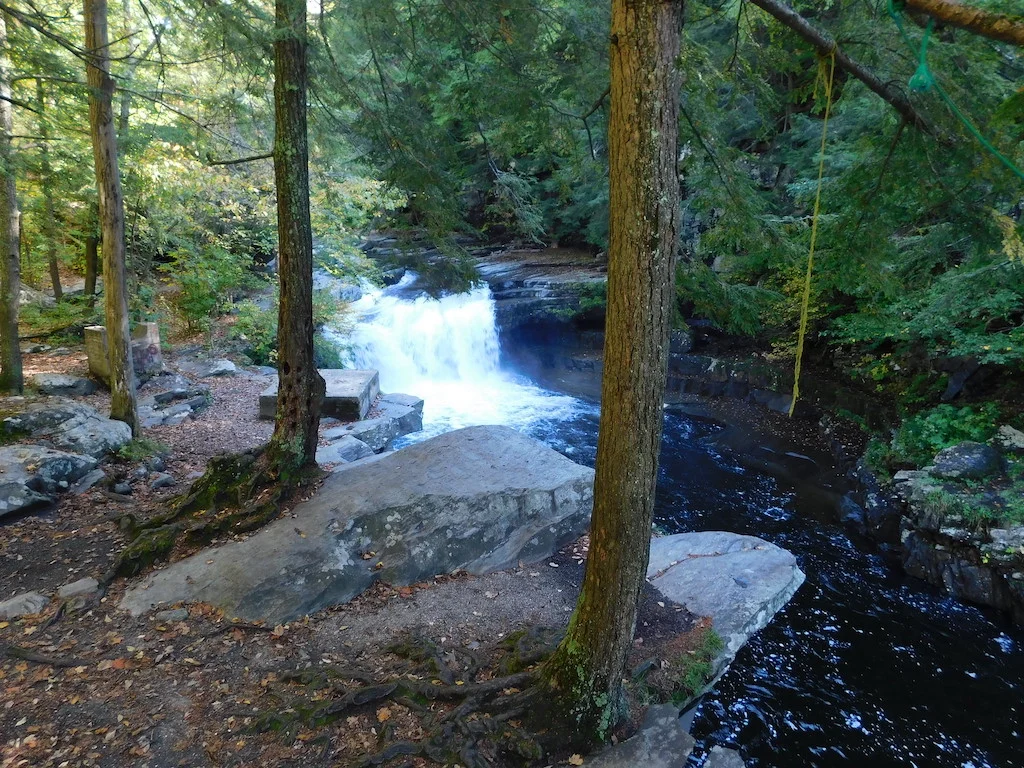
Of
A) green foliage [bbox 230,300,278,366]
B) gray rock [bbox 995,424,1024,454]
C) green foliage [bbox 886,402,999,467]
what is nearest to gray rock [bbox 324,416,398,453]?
green foliage [bbox 230,300,278,366]

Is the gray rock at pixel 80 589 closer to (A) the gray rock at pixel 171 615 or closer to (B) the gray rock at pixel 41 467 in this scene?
(A) the gray rock at pixel 171 615

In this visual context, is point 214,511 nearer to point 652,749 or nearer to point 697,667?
point 652,749

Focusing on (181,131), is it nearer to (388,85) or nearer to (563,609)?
(388,85)

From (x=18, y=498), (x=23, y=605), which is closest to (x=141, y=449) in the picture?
(x=18, y=498)

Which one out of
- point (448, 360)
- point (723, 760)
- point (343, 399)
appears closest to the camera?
point (723, 760)

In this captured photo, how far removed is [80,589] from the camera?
4574 millimetres

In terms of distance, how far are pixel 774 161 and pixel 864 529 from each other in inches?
362

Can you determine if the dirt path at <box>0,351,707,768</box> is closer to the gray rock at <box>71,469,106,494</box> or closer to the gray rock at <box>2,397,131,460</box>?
the gray rock at <box>71,469,106,494</box>

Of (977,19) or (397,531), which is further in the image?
(397,531)

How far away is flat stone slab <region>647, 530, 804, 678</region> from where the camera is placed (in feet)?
16.1

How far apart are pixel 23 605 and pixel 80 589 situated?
1.12 ft

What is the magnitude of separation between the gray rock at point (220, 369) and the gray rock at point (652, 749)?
1009 centimetres

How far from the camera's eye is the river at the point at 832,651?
14.9 ft

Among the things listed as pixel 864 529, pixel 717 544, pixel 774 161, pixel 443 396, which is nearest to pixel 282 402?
pixel 717 544
